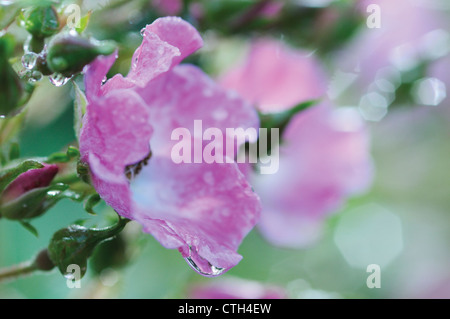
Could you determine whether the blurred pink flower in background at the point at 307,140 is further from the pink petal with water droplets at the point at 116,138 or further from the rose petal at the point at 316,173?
the pink petal with water droplets at the point at 116,138

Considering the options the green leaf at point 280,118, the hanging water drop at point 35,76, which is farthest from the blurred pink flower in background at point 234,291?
the hanging water drop at point 35,76

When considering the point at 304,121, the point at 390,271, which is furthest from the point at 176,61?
the point at 390,271

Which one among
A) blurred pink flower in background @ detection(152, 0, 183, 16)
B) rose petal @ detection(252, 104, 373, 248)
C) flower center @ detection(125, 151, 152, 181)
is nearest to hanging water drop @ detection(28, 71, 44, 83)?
flower center @ detection(125, 151, 152, 181)

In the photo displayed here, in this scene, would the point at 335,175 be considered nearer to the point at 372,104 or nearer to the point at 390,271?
the point at 372,104

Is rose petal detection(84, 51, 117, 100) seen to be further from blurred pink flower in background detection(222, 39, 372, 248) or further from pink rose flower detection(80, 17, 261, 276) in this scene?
blurred pink flower in background detection(222, 39, 372, 248)

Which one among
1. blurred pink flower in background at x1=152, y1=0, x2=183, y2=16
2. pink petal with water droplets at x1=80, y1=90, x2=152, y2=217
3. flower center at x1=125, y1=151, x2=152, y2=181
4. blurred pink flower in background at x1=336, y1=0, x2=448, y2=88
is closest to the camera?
pink petal with water droplets at x1=80, y1=90, x2=152, y2=217

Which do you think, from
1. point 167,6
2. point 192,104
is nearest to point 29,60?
point 192,104
